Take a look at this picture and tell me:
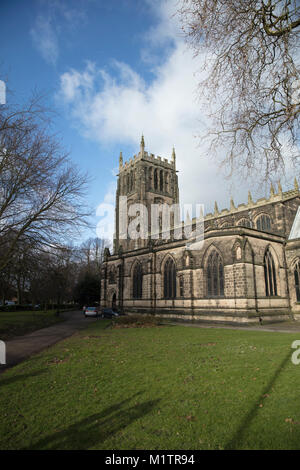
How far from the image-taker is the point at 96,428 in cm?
412

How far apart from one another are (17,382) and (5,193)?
26.7ft

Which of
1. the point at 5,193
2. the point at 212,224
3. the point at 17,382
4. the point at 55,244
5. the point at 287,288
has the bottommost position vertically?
the point at 17,382

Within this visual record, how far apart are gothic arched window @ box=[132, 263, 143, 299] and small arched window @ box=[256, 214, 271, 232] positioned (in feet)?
48.3

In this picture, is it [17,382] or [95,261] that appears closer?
[17,382]

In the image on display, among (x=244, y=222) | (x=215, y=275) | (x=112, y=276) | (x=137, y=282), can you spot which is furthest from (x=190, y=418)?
(x=112, y=276)

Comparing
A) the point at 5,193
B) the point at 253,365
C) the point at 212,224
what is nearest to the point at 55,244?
the point at 5,193

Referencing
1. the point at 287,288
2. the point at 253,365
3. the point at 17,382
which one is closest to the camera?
the point at 17,382

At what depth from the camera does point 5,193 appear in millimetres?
11859

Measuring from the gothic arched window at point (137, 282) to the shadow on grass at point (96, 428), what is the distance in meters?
26.8

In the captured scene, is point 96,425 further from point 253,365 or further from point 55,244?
point 55,244

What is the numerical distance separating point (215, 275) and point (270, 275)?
4805 millimetres

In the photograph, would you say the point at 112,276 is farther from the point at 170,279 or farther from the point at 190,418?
the point at 190,418

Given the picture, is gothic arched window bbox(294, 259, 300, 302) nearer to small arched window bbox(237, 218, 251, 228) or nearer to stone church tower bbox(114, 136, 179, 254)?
small arched window bbox(237, 218, 251, 228)

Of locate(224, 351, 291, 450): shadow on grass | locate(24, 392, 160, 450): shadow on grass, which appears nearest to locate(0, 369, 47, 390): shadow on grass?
locate(24, 392, 160, 450): shadow on grass
